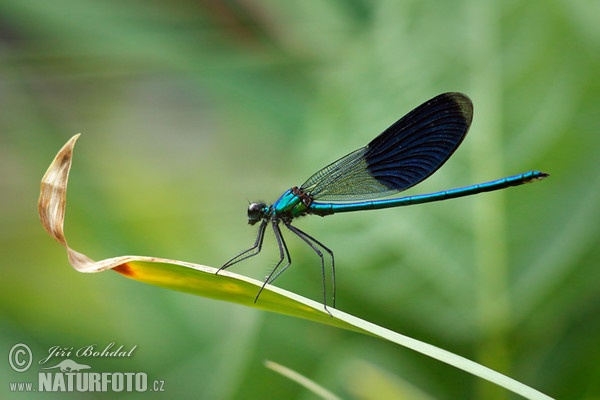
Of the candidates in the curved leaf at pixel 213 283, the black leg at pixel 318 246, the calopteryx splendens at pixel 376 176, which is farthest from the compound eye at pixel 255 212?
the curved leaf at pixel 213 283

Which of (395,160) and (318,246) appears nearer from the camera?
(318,246)

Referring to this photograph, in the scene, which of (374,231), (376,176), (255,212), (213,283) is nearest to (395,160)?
(376,176)

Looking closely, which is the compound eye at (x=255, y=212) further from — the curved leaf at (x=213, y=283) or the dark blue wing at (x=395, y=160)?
the curved leaf at (x=213, y=283)

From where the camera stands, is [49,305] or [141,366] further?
[49,305]

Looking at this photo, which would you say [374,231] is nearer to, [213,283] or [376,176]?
[376,176]

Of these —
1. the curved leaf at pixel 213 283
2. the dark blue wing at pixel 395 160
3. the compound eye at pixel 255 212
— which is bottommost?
the curved leaf at pixel 213 283

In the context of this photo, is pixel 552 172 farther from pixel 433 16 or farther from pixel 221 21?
pixel 221 21

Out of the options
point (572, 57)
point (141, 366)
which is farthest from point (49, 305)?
point (572, 57)
